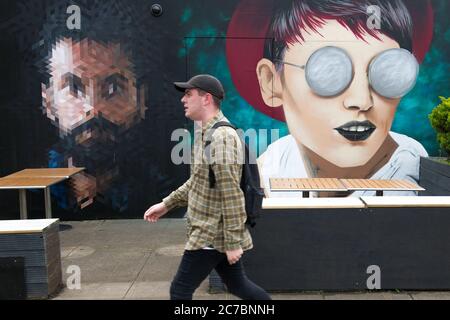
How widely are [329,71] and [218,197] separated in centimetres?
518

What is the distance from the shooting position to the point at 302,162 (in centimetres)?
763

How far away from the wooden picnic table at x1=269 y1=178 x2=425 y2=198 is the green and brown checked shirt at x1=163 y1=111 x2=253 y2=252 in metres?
2.95

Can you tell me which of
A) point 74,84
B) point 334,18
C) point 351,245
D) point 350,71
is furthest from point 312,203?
point 74,84

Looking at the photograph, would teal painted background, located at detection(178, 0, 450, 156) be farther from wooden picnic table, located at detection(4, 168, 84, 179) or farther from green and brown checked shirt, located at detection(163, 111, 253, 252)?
green and brown checked shirt, located at detection(163, 111, 253, 252)

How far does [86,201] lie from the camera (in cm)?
753

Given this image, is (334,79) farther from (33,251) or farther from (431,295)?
(33,251)

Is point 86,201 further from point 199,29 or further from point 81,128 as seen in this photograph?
point 199,29

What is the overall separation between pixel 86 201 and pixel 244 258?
4.06 metres

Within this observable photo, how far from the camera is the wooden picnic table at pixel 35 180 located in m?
5.95

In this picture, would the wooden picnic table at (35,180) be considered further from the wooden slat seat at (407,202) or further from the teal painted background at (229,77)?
the wooden slat seat at (407,202)

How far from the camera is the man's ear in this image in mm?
7414

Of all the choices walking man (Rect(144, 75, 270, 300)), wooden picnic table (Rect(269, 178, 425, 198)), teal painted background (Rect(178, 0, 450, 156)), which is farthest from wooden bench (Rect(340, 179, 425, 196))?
walking man (Rect(144, 75, 270, 300))

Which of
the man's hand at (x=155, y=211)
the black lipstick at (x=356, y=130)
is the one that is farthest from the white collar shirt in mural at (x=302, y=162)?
the man's hand at (x=155, y=211)
